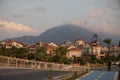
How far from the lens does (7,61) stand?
5131cm

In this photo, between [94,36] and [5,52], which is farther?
[94,36]

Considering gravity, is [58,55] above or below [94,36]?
below

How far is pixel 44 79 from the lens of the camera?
30.7 m

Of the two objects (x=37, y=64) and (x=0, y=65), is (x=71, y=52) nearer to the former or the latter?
(x=37, y=64)

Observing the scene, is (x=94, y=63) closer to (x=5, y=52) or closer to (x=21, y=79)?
(x=5, y=52)

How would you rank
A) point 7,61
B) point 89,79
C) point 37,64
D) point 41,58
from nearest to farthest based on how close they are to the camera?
Answer: point 89,79 < point 7,61 < point 37,64 < point 41,58

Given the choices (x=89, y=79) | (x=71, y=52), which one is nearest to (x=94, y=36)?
(x=71, y=52)

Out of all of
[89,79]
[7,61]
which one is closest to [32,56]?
[7,61]

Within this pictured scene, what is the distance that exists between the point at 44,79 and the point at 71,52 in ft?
514

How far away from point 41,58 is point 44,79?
2873 inches

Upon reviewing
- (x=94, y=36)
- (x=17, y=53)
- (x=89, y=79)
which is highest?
(x=94, y=36)

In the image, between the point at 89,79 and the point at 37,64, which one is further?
the point at 37,64

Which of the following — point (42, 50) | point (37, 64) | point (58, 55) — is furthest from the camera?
point (42, 50)

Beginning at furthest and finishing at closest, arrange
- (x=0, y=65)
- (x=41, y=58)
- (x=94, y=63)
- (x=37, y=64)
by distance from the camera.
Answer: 1. (x=94, y=63)
2. (x=41, y=58)
3. (x=37, y=64)
4. (x=0, y=65)
